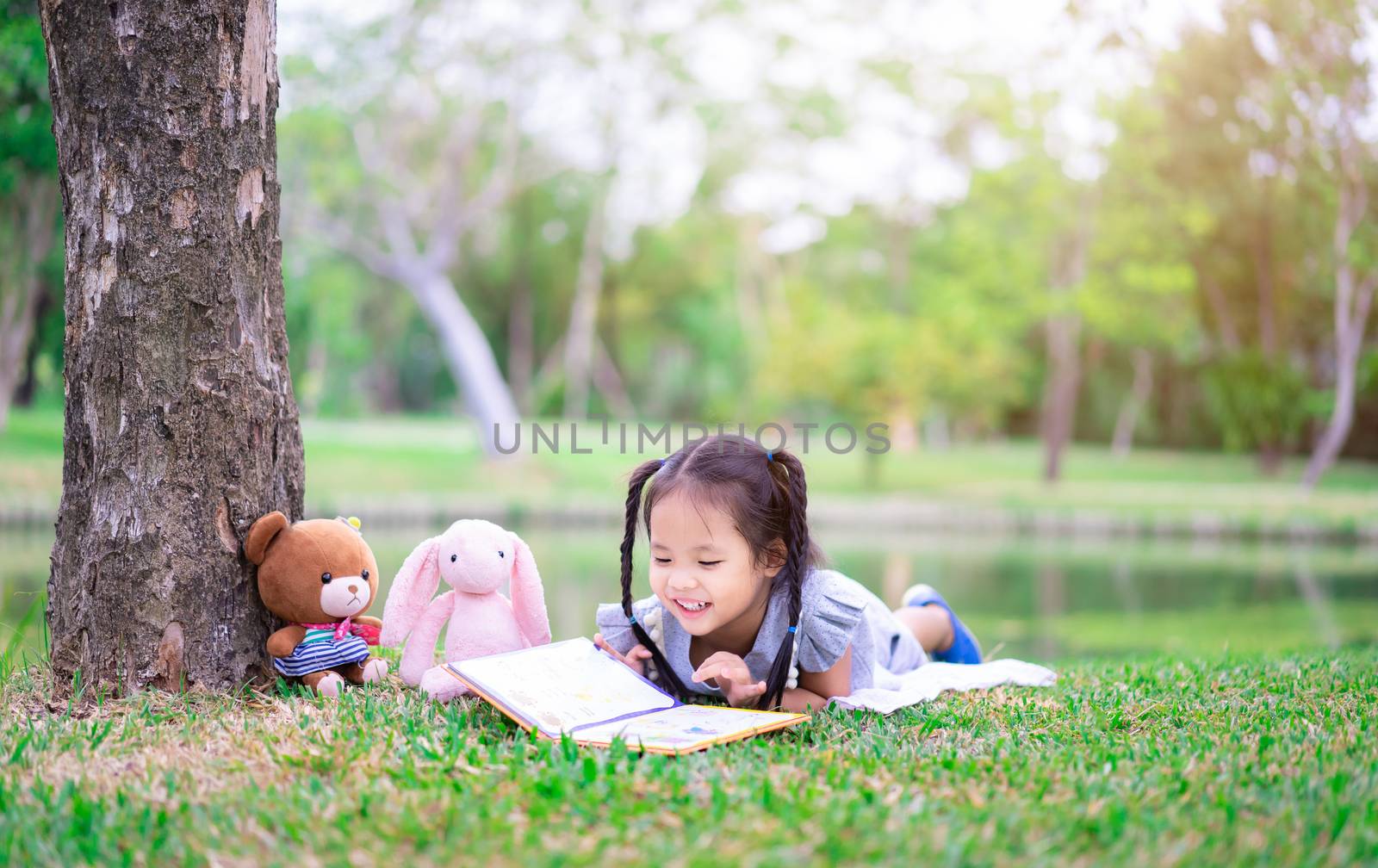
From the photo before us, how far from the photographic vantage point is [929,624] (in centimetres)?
365

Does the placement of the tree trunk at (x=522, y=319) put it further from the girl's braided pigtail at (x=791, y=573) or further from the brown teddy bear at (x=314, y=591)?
the girl's braided pigtail at (x=791, y=573)

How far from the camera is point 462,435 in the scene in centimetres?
2169

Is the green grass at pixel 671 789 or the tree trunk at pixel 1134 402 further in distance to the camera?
the tree trunk at pixel 1134 402

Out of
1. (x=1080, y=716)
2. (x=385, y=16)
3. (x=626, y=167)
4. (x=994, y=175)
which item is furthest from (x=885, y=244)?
(x=1080, y=716)

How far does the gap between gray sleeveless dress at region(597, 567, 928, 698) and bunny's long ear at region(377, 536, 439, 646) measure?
0.43m

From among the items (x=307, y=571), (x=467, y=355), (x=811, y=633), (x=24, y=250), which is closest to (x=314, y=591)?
(x=307, y=571)

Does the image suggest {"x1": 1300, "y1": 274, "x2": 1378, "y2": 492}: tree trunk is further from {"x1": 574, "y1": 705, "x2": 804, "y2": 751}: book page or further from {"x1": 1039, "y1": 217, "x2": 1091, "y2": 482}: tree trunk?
{"x1": 574, "y1": 705, "x2": 804, "y2": 751}: book page

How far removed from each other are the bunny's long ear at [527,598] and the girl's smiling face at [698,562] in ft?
1.16

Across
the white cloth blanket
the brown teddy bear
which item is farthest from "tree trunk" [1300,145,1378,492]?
the brown teddy bear

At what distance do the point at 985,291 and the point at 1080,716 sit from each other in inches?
714

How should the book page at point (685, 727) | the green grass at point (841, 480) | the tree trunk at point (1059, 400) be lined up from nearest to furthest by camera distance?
the book page at point (685, 727) → the green grass at point (841, 480) → the tree trunk at point (1059, 400)

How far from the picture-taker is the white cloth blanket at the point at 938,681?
105 inches

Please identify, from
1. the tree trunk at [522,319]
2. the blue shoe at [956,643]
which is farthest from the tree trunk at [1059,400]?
the blue shoe at [956,643]

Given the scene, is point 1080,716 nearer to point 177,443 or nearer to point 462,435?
point 177,443
